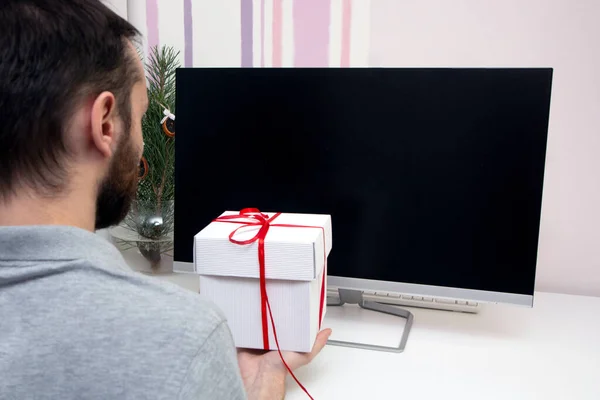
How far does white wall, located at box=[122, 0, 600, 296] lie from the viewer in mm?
1207

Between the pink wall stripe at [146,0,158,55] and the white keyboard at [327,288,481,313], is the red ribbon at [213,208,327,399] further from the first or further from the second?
the pink wall stripe at [146,0,158,55]

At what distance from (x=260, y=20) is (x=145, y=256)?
61 cm

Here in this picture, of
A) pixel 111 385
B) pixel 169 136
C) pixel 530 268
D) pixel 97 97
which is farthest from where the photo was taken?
pixel 169 136

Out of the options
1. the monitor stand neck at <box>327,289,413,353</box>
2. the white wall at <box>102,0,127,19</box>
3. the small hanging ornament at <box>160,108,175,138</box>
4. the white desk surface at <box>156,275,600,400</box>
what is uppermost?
the white wall at <box>102,0,127,19</box>

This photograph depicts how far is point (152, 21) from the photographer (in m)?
1.49

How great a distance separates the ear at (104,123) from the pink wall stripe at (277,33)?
0.74 metres

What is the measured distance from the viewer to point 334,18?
4.35ft

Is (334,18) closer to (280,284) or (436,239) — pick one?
(436,239)

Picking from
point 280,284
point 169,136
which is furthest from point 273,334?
point 169,136

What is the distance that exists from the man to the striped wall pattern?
0.64 meters

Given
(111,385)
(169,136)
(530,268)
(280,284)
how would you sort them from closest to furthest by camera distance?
(111,385)
(280,284)
(530,268)
(169,136)

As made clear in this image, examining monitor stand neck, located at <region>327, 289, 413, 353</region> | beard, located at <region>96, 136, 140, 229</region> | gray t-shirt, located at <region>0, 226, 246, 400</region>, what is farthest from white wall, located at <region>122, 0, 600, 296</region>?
gray t-shirt, located at <region>0, 226, 246, 400</region>

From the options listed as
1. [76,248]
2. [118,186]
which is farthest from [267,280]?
[76,248]

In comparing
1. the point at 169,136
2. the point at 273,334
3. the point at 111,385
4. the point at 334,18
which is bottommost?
the point at 273,334
